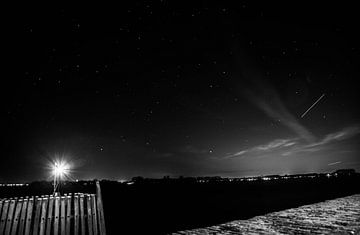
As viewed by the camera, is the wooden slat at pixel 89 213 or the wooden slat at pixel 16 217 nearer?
the wooden slat at pixel 16 217

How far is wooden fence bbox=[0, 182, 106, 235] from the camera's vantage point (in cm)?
456

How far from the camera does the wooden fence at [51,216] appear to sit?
4559 mm

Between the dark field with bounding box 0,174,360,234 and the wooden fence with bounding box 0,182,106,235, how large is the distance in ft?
23.7

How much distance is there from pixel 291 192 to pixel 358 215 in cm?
2801

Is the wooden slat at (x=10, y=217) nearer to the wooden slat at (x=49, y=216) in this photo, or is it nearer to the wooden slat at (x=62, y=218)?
the wooden slat at (x=49, y=216)

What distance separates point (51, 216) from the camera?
483 centimetres

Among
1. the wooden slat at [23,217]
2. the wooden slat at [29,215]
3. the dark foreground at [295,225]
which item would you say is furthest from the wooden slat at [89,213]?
the dark foreground at [295,225]

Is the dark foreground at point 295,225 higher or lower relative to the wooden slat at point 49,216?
lower

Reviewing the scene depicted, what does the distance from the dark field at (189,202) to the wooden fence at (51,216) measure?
7.22 meters

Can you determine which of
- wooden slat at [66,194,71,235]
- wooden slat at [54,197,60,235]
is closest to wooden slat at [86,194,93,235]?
wooden slat at [66,194,71,235]

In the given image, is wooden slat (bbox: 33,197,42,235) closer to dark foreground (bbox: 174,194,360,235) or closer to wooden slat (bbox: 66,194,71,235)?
wooden slat (bbox: 66,194,71,235)

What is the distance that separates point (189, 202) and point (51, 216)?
18.9 m

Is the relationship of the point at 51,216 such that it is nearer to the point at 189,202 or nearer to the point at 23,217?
the point at 23,217

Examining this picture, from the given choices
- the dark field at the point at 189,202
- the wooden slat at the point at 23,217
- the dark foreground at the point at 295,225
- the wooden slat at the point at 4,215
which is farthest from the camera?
the dark field at the point at 189,202
